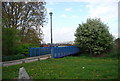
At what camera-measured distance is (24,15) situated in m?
25.4

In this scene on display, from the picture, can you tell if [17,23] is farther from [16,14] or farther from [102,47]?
[102,47]

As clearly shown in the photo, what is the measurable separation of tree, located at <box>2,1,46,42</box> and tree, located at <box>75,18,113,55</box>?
7.45 meters

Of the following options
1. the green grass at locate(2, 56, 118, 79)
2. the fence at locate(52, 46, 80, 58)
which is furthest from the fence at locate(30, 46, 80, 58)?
the green grass at locate(2, 56, 118, 79)

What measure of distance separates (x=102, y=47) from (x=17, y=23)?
43.8 ft

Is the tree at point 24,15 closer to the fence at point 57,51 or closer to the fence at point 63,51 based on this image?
the fence at point 57,51

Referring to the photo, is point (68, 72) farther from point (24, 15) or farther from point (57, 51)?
point (24, 15)

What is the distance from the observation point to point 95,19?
24.0 m

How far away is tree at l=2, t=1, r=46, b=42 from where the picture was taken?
2412cm

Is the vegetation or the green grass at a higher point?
the vegetation

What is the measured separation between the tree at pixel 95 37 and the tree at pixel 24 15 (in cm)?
745

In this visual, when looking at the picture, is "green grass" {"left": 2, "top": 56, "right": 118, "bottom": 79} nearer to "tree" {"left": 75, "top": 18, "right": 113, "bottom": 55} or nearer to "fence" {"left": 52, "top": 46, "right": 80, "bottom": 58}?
"fence" {"left": 52, "top": 46, "right": 80, "bottom": 58}

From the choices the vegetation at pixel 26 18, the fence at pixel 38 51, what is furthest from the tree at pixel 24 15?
the fence at pixel 38 51

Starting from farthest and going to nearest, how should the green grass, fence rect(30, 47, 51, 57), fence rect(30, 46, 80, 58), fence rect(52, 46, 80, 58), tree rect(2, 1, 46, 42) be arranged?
tree rect(2, 1, 46, 42) < fence rect(30, 47, 51, 57) < fence rect(30, 46, 80, 58) < fence rect(52, 46, 80, 58) < the green grass

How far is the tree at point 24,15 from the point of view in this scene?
79.2 feet
